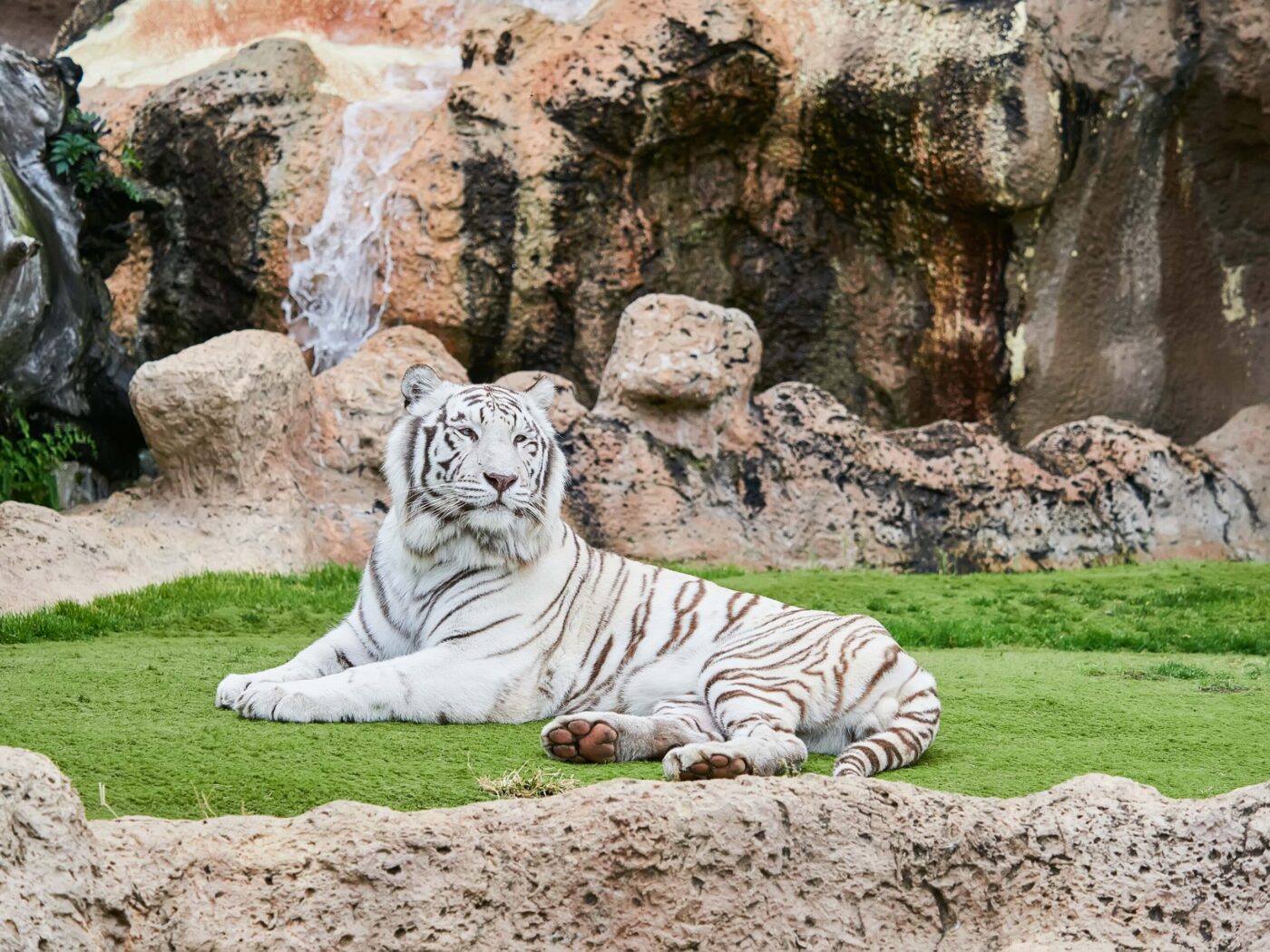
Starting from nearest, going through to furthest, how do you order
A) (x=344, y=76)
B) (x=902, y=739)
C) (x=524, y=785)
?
(x=524, y=785) → (x=902, y=739) → (x=344, y=76)

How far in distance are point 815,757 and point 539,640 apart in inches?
38.3

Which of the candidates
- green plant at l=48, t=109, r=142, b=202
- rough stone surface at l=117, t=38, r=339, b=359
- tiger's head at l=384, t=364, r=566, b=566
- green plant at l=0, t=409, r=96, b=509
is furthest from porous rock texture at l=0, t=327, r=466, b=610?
tiger's head at l=384, t=364, r=566, b=566

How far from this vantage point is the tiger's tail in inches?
166

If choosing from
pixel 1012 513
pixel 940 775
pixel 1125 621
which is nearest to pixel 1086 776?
pixel 940 775

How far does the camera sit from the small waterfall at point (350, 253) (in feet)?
39.9

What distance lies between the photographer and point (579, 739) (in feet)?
14.0

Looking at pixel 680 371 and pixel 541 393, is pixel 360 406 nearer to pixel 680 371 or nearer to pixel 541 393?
pixel 680 371

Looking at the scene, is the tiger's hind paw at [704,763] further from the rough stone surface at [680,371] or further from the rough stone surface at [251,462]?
the rough stone surface at [680,371]

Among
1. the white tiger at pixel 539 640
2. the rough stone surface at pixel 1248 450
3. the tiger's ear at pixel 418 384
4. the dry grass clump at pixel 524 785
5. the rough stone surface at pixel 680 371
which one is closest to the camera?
the dry grass clump at pixel 524 785

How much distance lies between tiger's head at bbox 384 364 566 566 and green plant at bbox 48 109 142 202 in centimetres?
666

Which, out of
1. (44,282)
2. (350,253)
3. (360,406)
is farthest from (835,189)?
(44,282)

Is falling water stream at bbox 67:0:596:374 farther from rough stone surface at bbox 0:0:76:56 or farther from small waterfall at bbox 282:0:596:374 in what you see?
rough stone surface at bbox 0:0:76:56

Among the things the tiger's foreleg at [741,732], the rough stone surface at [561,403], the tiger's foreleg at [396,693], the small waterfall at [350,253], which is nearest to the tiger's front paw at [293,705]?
the tiger's foreleg at [396,693]

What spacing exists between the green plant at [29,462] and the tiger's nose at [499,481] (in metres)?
6.33
